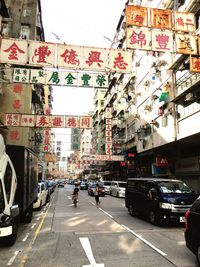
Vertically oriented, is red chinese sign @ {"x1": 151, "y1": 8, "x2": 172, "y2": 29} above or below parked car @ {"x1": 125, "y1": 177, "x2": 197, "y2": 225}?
above

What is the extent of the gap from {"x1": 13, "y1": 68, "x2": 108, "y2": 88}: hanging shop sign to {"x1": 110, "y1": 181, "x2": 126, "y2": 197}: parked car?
68.8ft

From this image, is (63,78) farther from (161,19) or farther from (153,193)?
(153,193)

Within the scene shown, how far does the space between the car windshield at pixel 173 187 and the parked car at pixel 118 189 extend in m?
18.7

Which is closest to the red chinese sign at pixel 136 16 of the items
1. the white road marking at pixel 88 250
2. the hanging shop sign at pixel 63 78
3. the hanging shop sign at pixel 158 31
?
the hanging shop sign at pixel 158 31

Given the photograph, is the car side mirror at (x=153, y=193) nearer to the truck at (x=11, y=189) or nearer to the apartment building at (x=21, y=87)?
the truck at (x=11, y=189)

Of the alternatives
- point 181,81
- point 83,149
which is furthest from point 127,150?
point 83,149

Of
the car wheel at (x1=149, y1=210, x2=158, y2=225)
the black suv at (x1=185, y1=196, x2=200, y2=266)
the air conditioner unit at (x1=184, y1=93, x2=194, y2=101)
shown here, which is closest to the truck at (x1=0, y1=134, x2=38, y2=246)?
the black suv at (x1=185, y1=196, x2=200, y2=266)

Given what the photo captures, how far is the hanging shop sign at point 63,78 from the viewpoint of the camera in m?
13.3

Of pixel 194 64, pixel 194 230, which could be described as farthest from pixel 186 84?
pixel 194 230

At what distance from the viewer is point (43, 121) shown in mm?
21859

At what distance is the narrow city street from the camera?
7305mm

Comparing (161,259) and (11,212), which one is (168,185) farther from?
(11,212)

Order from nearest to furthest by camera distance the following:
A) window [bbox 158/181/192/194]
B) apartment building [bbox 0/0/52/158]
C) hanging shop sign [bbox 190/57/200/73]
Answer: hanging shop sign [bbox 190/57/200/73]
window [bbox 158/181/192/194]
apartment building [bbox 0/0/52/158]

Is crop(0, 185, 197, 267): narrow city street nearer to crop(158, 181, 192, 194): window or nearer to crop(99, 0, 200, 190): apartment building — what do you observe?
crop(158, 181, 192, 194): window
